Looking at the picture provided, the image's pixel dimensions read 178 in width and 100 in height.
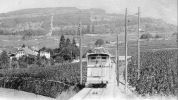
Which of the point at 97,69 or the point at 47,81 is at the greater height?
the point at 97,69

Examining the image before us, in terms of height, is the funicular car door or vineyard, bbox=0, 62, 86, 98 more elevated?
the funicular car door

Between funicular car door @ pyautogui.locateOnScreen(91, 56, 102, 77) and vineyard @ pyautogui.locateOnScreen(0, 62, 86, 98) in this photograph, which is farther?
vineyard @ pyautogui.locateOnScreen(0, 62, 86, 98)

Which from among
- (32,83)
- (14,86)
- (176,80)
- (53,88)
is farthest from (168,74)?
(14,86)

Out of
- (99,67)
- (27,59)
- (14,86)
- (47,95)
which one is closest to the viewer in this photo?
(99,67)

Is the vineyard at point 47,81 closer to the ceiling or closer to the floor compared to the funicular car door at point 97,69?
closer to the floor

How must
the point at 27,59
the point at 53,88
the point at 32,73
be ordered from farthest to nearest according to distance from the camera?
the point at 27,59 → the point at 32,73 → the point at 53,88

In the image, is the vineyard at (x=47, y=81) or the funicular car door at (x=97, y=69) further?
the vineyard at (x=47, y=81)

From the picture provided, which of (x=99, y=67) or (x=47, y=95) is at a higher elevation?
(x=99, y=67)

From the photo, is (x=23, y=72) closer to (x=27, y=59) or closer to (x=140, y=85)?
(x=27, y=59)
